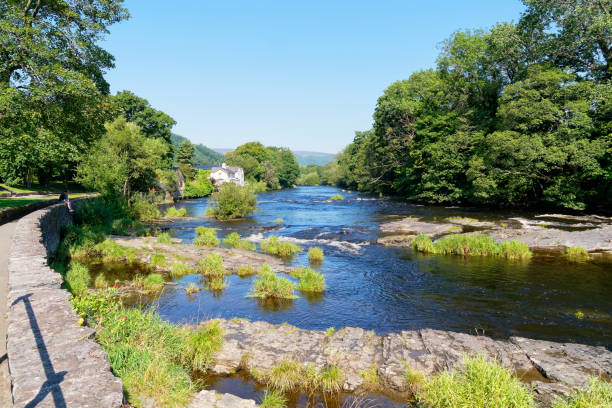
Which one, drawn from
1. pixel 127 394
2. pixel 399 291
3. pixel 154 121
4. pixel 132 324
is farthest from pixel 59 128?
pixel 154 121

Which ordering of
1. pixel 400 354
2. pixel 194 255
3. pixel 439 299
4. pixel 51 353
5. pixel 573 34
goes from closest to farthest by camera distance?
1. pixel 51 353
2. pixel 400 354
3. pixel 439 299
4. pixel 194 255
5. pixel 573 34

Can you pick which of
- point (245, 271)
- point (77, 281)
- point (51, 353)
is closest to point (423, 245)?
point (245, 271)

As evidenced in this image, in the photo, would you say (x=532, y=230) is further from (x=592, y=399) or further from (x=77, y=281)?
(x=77, y=281)

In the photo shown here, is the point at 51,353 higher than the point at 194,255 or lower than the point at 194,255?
higher

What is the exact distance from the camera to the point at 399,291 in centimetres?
1470

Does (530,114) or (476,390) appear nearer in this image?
(476,390)

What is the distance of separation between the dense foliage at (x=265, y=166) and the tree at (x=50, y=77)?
9140 cm

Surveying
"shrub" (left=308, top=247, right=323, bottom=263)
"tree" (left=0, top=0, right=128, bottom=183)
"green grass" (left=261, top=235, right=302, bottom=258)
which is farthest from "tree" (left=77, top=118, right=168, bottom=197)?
"shrub" (left=308, top=247, right=323, bottom=263)

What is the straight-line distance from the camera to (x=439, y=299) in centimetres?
1345

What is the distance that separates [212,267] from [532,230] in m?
21.4

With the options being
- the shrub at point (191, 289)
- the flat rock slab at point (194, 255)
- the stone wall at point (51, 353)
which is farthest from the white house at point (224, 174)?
the stone wall at point (51, 353)

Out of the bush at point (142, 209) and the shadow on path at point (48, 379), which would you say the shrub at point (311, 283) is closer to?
the shadow on path at point (48, 379)

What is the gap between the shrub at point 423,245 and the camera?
21.5 metres

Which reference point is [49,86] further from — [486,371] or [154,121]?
[154,121]
